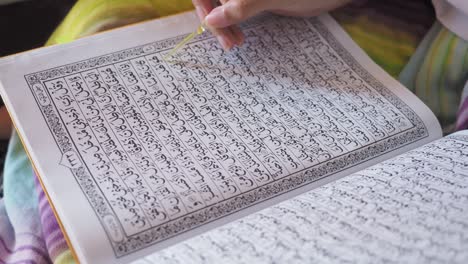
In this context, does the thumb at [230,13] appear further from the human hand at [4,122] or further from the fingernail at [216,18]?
the human hand at [4,122]

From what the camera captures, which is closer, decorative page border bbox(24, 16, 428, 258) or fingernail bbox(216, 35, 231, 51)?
decorative page border bbox(24, 16, 428, 258)

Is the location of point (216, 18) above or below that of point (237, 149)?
above

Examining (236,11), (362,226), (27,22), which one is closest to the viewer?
(362,226)

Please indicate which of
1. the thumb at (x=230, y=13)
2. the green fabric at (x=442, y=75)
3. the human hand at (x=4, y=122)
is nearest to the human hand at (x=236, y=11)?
the thumb at (x=230, y=13)

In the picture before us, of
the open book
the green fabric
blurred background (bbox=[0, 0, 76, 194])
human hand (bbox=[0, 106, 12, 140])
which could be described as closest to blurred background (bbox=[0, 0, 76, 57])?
blurred background (bbox=[0, 0, 76, 194])

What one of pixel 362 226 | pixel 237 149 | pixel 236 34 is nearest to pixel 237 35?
pixel 236 34

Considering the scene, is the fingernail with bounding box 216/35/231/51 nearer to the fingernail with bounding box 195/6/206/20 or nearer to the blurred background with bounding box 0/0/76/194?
the fingernail with bounding box 195/6/206/20

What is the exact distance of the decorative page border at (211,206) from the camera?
0.38 m

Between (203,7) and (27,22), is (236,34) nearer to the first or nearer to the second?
(203,7)

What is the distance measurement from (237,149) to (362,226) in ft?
0.41

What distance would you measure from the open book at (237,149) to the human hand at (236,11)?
0.05 feet

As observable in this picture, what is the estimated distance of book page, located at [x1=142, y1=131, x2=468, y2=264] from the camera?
33 cm

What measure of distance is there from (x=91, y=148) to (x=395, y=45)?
0.34 metres

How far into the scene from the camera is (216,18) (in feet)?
1.67
